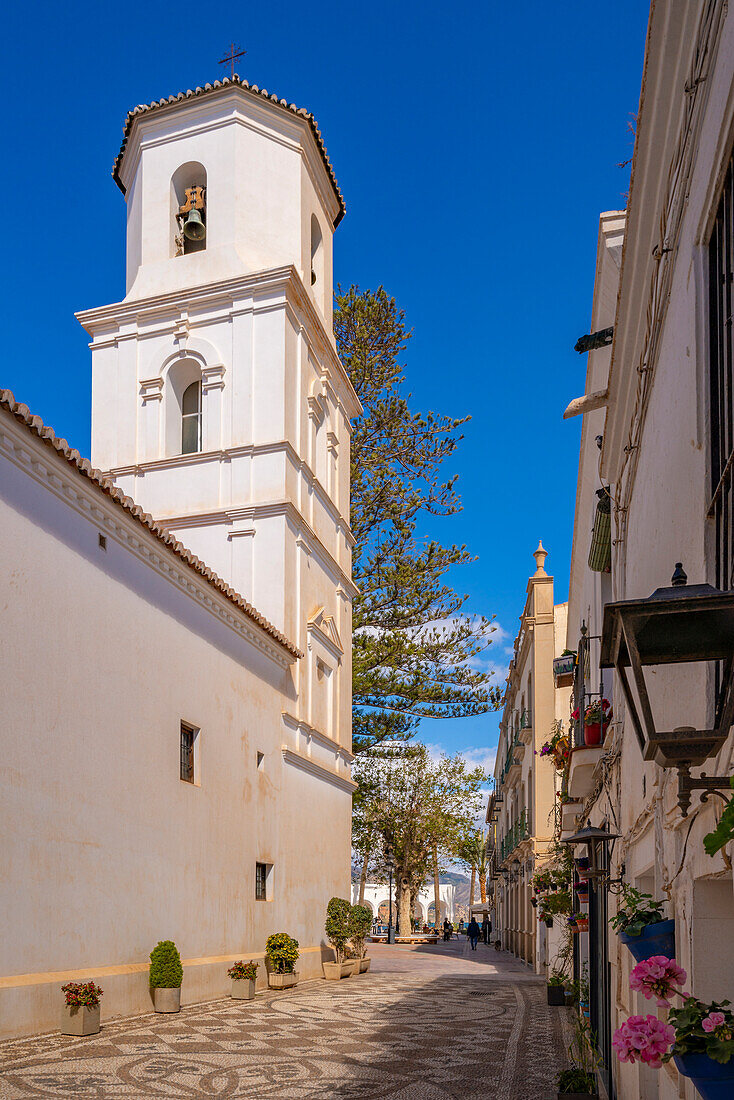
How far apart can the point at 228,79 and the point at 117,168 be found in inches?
144

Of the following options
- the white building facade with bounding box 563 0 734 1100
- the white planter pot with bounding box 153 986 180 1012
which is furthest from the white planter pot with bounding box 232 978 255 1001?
the white building facade with bounding box 563 0 734 1100

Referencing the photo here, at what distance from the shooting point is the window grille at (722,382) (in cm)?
371

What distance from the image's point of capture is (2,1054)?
9484mm

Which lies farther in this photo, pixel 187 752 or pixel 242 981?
pixel 242 981

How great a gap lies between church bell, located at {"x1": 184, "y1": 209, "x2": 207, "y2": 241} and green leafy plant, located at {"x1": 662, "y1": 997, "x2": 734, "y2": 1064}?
931 inches

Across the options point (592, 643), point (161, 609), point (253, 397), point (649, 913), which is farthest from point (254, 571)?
point (649, 913)

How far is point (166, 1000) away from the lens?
1334 centimetres

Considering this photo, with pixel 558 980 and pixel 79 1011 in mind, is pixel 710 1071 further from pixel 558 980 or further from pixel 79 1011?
pixel 558 980

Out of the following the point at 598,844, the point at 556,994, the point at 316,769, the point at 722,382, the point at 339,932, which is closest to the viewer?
the point at 722,382

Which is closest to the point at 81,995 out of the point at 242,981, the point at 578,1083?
the point at 578,1083

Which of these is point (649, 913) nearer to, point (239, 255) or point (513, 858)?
point (239, 255)

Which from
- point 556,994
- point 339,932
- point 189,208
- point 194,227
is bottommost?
point 556,994

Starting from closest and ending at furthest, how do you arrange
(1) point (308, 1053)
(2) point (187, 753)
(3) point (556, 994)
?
(1) point (308, 1053) → (2) point (187, 753) → (3) point (556, 994)

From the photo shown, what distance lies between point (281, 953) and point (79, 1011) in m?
7.49
